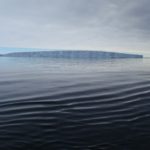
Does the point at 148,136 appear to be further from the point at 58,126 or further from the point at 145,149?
the point at 58,126

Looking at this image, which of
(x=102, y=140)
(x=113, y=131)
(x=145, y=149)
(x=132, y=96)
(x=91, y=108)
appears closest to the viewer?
(x=145, y=149)

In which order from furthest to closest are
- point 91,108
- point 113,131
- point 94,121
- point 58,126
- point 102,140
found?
point 91,108 < point 94,121 < point 58,126 < point 113,131 < point 102,140

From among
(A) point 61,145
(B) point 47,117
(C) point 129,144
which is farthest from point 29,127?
(C) point 129,144

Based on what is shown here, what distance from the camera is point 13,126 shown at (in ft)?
27.3

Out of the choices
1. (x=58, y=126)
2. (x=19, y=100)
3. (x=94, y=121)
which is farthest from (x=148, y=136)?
(x=19, y=100)

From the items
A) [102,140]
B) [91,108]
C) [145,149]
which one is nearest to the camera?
[145,149]

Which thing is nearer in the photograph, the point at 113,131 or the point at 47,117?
the point at 113,131

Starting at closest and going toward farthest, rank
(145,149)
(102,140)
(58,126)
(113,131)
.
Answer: (145,149), (102,140), (113,131), (58,126)

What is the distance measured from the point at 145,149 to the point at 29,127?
12.9ft

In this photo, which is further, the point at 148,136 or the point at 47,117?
the point at 47,117

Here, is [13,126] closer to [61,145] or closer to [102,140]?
[61,145]

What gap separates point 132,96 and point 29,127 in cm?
744

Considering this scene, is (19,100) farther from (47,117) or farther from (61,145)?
(61,145)

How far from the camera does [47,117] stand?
9391 mm
